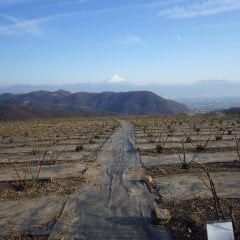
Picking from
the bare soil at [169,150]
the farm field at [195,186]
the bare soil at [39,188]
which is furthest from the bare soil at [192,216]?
the bare soil at [169,150]

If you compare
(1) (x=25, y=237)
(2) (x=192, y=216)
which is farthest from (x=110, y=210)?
(1) (x=25, y=237)

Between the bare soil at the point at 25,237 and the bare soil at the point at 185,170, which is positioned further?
the bare soil at the point at 185,170

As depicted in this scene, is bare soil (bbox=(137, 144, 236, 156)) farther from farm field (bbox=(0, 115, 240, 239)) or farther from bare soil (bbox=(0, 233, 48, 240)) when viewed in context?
bare soil (bbox=(0, 233, 48, 240))

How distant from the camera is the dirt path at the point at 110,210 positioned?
720cm

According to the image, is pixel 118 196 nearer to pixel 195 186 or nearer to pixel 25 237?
pixel 195 186

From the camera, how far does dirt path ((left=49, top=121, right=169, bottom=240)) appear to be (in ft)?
23.6

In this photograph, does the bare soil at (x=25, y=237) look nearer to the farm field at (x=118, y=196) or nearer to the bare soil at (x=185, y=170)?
the farm field at (x=118, y=196)

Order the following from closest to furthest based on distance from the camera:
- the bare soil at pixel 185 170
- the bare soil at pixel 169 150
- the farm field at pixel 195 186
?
the farm field at pixel 195 186
the bare soil at pixel 185 170
the bare soil at pixel 169 150

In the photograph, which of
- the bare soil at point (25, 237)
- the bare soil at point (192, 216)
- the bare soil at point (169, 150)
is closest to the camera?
the bare soil at point (192, 216)

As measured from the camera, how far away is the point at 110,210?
28.1ft

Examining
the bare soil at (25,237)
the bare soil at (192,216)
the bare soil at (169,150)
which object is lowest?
the bare soil at (169,150)

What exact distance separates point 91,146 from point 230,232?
A: 14756 mm

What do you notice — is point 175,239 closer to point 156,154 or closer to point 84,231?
point 84,231

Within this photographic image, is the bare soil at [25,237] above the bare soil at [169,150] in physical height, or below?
above
